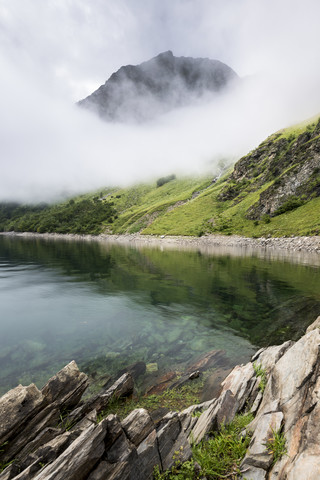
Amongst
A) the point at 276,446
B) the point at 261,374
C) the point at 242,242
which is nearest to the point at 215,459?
the point at 276,446

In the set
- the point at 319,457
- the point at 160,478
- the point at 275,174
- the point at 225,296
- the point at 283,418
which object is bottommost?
the point at 225,296

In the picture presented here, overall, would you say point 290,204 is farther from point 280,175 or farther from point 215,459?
point 215,459

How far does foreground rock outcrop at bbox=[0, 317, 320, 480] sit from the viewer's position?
21.6ft

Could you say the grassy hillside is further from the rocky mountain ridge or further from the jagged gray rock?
the jagged gray rock

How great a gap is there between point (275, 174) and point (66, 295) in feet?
511

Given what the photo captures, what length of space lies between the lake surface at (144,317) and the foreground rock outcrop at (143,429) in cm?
581

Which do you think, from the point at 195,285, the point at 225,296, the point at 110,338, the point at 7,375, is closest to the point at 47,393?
the point at 7,375

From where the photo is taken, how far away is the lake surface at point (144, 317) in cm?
1795

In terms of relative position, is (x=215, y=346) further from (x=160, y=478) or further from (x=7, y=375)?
(x=7, y=375)

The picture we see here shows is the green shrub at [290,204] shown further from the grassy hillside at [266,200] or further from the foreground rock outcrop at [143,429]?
the foreground rock outcrop at [143,429]

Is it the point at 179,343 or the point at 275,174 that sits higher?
the point at 275,174

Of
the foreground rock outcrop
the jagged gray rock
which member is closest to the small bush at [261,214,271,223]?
the foreground rock outcrop

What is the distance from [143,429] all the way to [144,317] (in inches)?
749

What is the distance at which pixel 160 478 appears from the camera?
272 inches
